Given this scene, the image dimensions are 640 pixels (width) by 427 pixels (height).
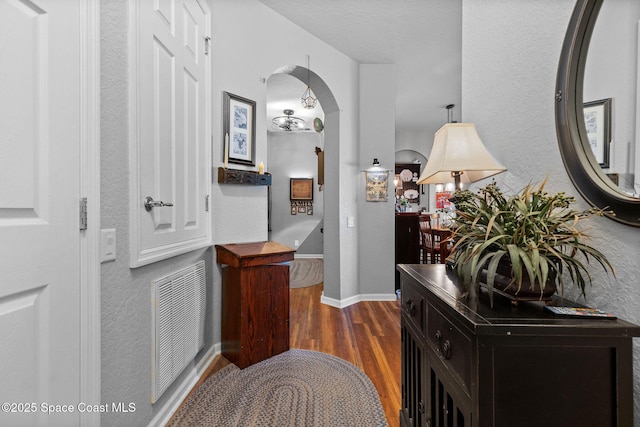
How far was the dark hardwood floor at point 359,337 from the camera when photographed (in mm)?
1901

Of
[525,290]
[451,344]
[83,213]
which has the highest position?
[83,213]

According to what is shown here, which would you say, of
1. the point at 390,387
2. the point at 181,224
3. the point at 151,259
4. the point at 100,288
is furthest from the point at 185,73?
the point at 390,387

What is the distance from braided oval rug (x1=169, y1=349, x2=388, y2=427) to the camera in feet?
5.09

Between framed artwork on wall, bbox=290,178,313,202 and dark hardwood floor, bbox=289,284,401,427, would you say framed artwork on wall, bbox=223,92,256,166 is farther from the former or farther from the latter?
framed artwork on wall, bbox=290,178,313,202

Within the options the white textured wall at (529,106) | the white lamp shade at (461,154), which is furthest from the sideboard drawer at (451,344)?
the white lamp shade at (461,154)

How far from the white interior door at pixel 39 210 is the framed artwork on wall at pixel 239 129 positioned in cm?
127

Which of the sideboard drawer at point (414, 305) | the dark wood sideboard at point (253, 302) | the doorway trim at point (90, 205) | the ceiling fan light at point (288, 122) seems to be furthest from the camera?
the ceiling fan light at point (288, 122)

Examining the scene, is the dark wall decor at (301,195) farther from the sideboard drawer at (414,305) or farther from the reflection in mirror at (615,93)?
the reflection in mirror at (615,93)

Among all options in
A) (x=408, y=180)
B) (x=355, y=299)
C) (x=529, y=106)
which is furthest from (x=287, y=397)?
(x=408, y=180)

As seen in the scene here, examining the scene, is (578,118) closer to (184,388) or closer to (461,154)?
(461,154)

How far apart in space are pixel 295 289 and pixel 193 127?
9.49 feet

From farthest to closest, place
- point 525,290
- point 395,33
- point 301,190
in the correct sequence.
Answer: point 301,190 → point 395,33 → point 525,290

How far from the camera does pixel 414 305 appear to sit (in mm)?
1220

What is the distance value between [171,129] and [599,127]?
1921 mm
